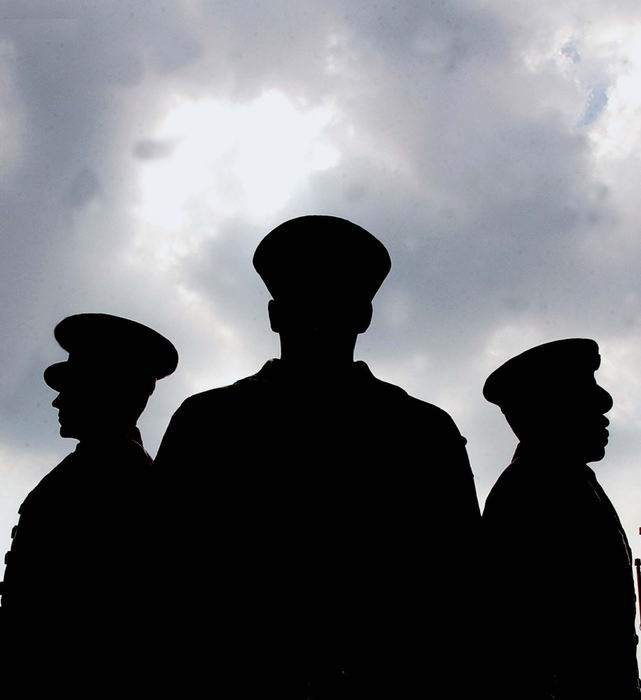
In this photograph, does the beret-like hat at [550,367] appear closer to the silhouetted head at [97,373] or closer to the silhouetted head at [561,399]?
the silhouetted head at [561,399]

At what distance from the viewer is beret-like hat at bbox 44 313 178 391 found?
14.1 feet

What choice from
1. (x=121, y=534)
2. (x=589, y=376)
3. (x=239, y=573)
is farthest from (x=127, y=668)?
(x=589, y=376)

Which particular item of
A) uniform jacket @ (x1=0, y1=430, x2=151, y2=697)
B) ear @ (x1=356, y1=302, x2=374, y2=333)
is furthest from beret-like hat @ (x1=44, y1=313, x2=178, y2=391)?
ear @ (x1=356, y1=302, x2=374, y2=333)

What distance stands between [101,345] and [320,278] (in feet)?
6.20

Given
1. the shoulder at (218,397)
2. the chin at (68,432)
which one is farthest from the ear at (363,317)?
the chin at (68,432)

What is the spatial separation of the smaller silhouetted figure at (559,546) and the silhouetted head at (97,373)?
238 cm

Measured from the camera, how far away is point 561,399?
165 inches

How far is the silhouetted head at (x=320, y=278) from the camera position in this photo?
119 inches

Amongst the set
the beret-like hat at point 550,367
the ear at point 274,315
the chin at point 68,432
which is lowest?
the chin at point 68,432

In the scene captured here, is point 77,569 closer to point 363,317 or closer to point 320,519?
point 320,519

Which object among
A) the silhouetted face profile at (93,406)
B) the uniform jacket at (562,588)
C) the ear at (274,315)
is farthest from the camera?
the silhouetted face profile at (93,406)

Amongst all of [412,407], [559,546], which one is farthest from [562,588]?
[412,407]

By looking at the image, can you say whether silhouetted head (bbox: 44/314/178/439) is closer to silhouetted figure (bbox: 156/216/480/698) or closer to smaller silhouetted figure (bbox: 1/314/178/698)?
smaller silhouetted figure (bbox: 1/314/178/698)

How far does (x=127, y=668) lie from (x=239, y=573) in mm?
771
